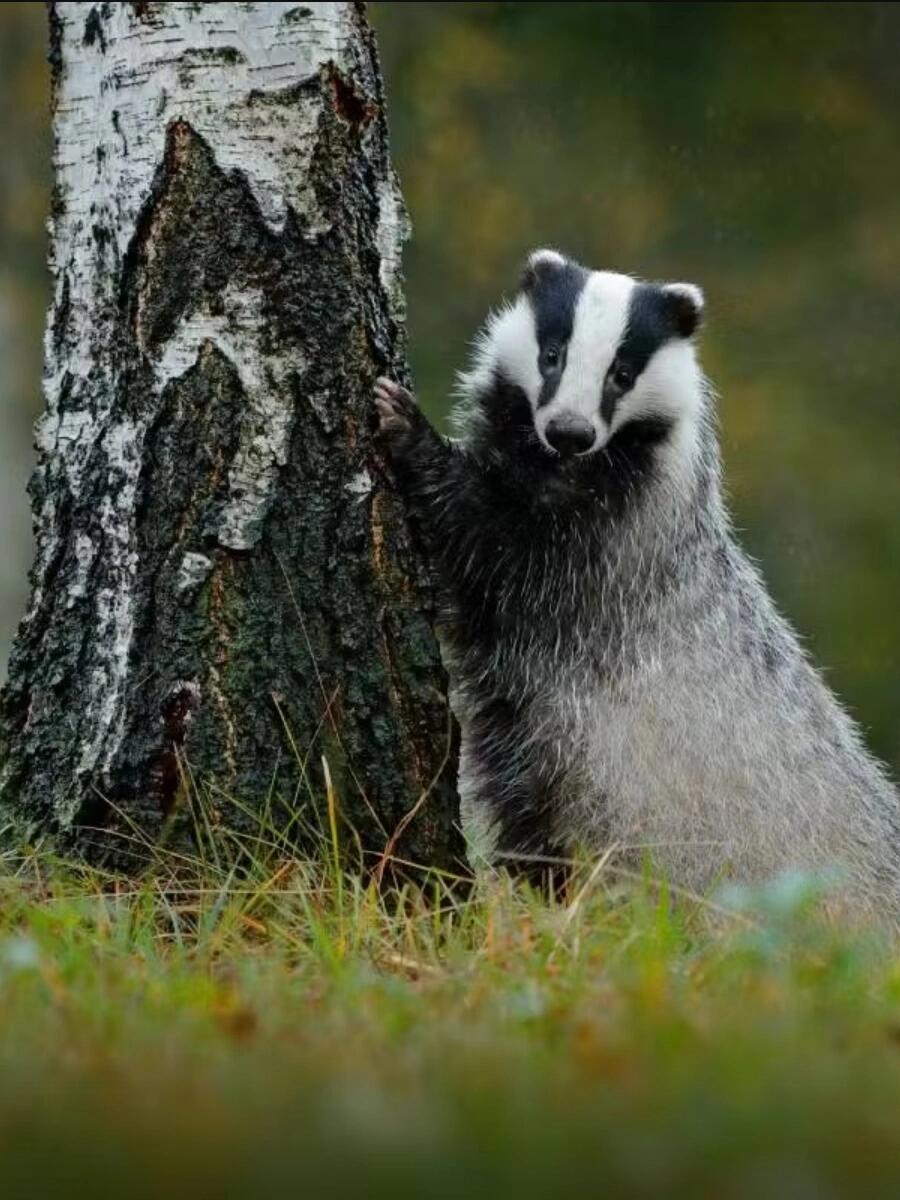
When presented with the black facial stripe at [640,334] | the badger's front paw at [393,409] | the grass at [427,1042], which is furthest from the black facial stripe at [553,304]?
the grass at [427,1042]

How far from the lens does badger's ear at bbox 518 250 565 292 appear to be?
4.39 metres

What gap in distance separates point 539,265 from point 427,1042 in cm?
249

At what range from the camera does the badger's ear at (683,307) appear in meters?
4.39

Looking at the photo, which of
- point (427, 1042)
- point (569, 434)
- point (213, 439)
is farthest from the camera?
point (569, 434)

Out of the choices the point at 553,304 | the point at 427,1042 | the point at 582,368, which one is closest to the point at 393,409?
the point at 582,368

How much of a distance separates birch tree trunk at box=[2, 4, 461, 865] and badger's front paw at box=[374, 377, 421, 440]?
0.04 metres

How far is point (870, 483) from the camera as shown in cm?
1000

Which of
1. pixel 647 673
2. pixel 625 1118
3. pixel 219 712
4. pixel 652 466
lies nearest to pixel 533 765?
pixel 647 673

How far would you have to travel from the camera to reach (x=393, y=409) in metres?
3.67

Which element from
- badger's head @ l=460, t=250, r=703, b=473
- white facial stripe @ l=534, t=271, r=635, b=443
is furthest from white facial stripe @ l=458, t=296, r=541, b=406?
white facial stripe @ l=534, t=271, r=635, b=443

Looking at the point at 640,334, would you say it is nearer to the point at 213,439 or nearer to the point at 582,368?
the point at 582,368

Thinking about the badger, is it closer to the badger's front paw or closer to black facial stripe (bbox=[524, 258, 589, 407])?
black facial stripe (bbox=[524, 258, 589, 407])

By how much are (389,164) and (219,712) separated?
111cm

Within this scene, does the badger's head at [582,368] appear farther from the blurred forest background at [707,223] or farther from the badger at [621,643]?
the blurred forest background at [707,223]
